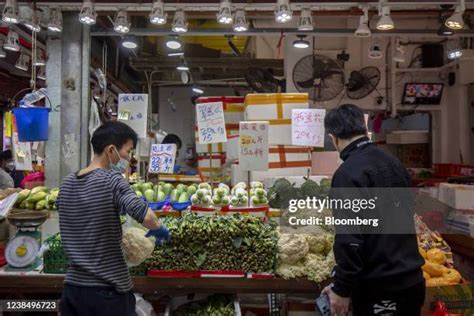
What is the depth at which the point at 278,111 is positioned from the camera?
17.2 ft

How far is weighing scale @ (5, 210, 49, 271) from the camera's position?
11.3 feet

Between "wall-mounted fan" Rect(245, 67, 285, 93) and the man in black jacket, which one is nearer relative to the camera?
the man in black jacket

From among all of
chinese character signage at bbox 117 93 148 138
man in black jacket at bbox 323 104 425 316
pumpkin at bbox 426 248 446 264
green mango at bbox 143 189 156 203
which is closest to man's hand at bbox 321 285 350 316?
man in black jacket at bbox 323 104 425 316

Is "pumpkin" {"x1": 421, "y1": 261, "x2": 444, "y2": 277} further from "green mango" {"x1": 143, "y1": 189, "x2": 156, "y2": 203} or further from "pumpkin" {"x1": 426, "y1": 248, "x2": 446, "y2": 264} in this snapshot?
"green mango" {"x1": 143, "y1": 189, "x2": 156, "y2": 203}

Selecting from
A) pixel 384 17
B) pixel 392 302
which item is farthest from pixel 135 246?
pixel 384 17

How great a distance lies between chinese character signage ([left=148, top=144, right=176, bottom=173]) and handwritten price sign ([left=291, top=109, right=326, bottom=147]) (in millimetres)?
1310

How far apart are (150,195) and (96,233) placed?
1.75m

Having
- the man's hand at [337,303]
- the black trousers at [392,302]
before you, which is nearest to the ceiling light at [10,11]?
the man's hand at [337,303]

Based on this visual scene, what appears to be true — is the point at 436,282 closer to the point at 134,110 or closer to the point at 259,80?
the point at 134,110

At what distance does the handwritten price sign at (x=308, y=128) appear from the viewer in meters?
4.75

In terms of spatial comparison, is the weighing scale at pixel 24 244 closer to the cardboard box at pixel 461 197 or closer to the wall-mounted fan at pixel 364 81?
the cardboard box at pixel 461 197

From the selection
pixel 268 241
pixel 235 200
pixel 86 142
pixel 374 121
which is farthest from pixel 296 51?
pixel 268 241

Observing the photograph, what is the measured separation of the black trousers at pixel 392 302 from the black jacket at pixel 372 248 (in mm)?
35

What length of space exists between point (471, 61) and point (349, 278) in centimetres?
808
